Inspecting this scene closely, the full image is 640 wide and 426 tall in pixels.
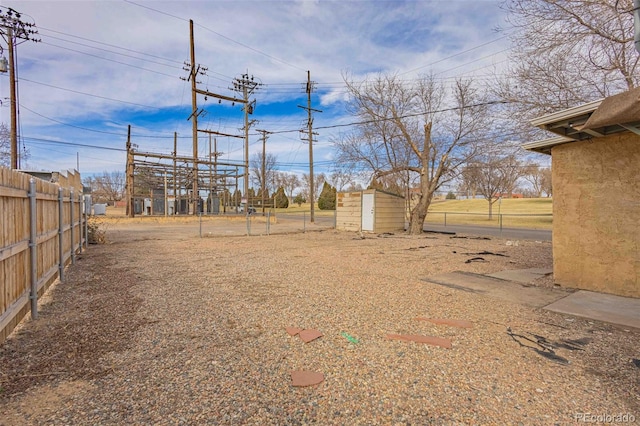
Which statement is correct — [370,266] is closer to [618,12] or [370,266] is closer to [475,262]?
[475,262]

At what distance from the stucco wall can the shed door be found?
36.2 ft

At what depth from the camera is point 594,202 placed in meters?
5.48

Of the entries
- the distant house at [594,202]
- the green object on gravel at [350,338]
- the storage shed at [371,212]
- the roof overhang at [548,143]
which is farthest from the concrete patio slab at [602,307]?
the storage shed at [371,212]

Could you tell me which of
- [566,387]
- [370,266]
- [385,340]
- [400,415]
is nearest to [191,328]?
[385,340]

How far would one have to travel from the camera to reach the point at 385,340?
3.53m

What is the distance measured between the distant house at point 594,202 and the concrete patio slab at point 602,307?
338mm

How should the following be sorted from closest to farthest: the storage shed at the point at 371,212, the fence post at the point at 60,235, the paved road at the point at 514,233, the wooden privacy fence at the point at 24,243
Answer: the wooden privacy fence at the point at 24,243, the fence post at the point at 60,235, the paved road at the point at 514,233, the storage shed at the point at 371,212

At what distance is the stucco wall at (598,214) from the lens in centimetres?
512

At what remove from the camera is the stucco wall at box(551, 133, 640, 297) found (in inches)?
202

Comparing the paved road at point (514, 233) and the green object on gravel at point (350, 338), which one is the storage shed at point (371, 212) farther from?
the green object on gravel at point (350, 338)

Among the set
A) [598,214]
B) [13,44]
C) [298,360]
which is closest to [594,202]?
[598,214]

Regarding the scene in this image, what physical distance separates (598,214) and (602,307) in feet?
5.21

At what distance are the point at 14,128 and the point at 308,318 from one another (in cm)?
2015

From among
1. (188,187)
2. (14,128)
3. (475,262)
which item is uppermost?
(14,128)
